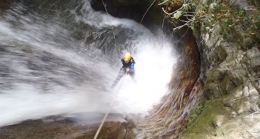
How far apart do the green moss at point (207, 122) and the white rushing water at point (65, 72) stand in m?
2.17

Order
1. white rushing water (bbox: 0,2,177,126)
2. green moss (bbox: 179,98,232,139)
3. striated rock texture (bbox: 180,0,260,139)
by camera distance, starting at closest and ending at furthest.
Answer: striated rock texture (bbox: 180,0,260,139)
green moss (bbox: 179,98,232,139)
white rushing water (bbox: 0,2,177,126)

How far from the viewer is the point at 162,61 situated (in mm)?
8008

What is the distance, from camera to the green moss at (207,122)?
11.8 ft

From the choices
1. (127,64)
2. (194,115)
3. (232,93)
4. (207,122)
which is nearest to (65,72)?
(127,64)

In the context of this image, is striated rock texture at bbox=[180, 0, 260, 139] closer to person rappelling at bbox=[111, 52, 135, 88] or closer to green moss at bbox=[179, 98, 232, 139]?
green moss at bbox=[179, 98, 232, 139]

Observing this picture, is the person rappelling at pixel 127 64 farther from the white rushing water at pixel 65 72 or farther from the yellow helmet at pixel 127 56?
the white rushing water at pixel 65 72

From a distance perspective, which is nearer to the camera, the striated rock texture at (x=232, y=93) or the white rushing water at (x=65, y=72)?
the striated rock texture at (x=232, y=93)

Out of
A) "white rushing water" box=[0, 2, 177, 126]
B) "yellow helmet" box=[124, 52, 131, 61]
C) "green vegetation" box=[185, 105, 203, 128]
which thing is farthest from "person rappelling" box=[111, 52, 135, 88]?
"green vegetation" box=[185, 105, 203, 128]

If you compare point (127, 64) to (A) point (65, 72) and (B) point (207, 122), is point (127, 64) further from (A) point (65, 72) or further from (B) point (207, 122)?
(B) point (207, 122)

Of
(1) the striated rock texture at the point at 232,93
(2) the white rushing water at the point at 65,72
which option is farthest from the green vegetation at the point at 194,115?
(2) the white rushing water at the point at 65,72

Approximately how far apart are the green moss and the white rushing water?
2.17 meters

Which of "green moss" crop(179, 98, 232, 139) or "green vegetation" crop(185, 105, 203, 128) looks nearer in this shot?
"green moss" crop(179, 98, 232, 139)

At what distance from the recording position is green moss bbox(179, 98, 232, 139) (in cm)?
361

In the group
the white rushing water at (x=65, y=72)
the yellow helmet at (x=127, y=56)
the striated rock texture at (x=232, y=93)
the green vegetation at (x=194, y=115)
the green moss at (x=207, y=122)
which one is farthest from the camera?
the yellow helmet at (x=127, y=56)
